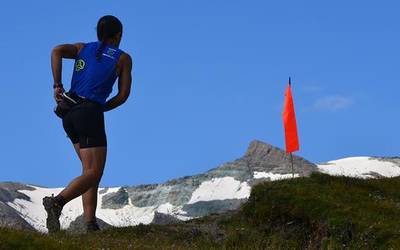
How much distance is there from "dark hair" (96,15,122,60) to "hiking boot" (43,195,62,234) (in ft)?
8.52

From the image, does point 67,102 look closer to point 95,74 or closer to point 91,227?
point 95,74

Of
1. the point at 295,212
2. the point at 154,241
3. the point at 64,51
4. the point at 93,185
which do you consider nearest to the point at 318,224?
the point at 295,212

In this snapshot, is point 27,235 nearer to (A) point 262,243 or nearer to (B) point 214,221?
(A) point 262,243

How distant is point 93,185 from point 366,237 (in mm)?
5660

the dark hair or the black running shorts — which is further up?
the dark hair

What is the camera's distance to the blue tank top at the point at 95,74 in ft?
42.2

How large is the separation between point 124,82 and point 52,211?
8.18ft

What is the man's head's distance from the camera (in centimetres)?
1310

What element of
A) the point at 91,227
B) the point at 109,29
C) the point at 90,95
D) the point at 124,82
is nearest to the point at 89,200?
the point at 91,227

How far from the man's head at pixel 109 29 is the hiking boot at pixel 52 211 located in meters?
2.88

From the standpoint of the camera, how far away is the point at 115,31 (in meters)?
13.1

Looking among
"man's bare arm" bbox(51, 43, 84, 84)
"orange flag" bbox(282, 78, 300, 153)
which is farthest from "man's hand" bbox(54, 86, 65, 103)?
"orange flag" bbox(282, 78, 300, 153)

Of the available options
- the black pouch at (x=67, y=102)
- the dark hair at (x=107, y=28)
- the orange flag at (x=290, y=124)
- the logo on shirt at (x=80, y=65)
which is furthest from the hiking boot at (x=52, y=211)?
the orange flag at (x=290, y=124)

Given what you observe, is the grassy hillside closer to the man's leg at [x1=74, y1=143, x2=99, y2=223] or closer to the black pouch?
the man's leg at [x1=74, y1=143, x2=99, y2=223]
